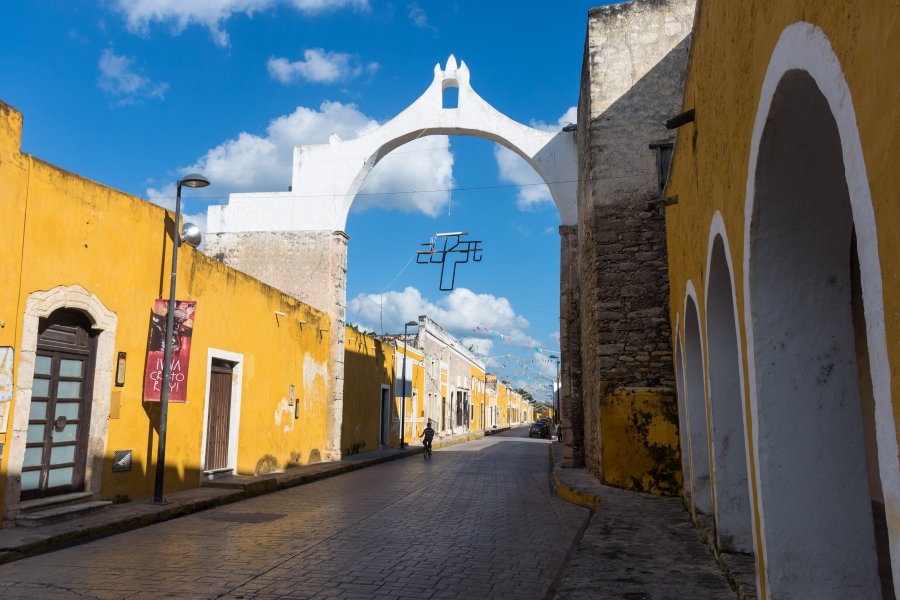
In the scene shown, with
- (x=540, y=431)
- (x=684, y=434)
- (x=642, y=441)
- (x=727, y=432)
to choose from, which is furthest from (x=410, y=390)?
(x=727, y=432)

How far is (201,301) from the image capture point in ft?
36.2

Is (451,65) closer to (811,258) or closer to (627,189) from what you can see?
(627,189)

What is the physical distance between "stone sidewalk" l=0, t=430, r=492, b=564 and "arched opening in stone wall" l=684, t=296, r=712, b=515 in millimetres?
6149

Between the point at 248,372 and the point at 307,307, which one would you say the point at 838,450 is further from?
the point at 307,307

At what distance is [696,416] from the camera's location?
7145 mm

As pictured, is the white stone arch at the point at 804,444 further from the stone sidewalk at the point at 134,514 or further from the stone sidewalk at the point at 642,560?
the stone sidewalk at the point at 134,514

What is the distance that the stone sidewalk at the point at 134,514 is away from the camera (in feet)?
21.0

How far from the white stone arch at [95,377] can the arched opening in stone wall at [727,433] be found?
22.0 ft

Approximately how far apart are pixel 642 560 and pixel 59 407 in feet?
22.1

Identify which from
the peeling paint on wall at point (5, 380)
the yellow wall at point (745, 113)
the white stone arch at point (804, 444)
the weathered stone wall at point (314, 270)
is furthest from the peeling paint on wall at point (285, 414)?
the white stone arch at point (804, 444)

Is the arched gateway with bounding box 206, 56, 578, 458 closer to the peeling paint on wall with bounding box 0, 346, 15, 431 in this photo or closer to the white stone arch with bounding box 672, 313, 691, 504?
the white stone arch with bounding box 672, 313, 691, 504

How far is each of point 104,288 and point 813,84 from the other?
8.33m

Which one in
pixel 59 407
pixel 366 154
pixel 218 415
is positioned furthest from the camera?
pixel 366 154


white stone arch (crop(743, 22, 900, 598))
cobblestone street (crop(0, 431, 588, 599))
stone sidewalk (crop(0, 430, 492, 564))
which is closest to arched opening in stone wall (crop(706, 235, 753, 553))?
cobblestone street (crop(0, 431, 588, 599))
